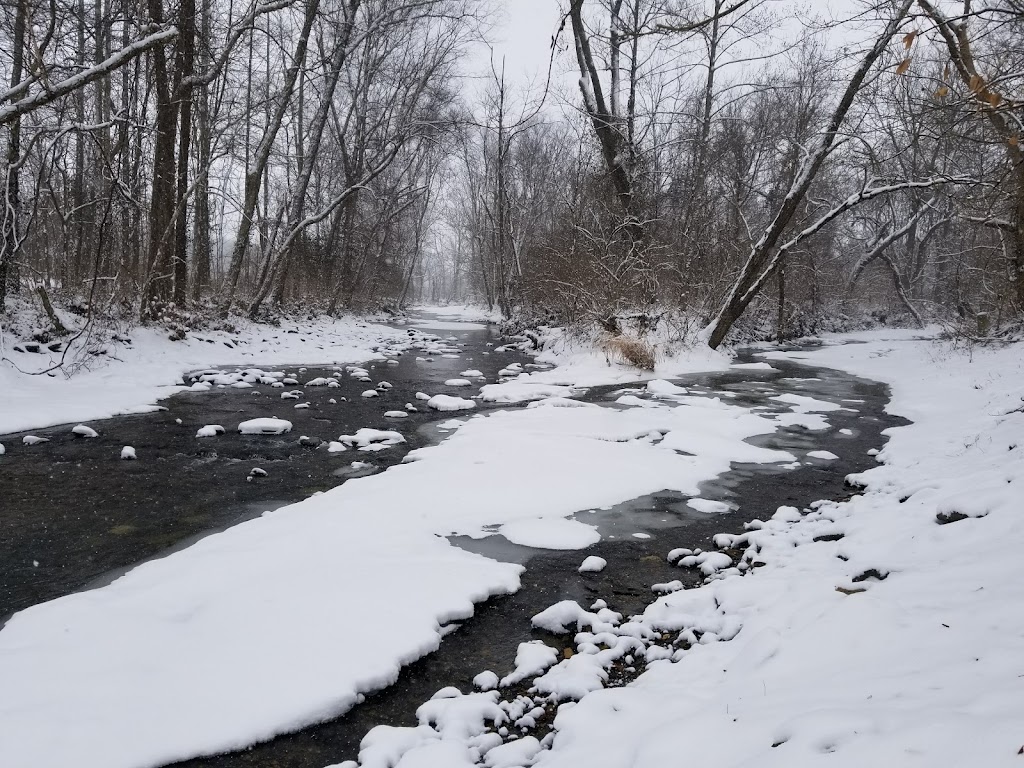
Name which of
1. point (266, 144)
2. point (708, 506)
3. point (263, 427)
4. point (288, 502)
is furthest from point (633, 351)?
point (266, 144)

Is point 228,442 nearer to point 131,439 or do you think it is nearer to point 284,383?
point 131,439

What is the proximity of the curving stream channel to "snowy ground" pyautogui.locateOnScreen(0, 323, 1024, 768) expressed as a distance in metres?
0.12

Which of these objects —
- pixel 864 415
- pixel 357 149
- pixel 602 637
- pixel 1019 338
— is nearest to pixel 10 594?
pixel 602 637

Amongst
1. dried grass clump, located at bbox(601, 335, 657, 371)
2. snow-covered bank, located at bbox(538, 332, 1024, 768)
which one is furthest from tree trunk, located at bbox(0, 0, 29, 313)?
dried grass clump, located at bbox(601, 335, 657, 371)

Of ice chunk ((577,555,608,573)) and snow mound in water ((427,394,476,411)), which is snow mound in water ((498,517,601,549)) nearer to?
ice chunk ((577,555,608,573))

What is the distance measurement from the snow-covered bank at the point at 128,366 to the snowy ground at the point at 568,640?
4.16m

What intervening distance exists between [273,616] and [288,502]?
1720 mm

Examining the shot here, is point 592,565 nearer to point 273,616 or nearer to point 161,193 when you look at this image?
point 273,616

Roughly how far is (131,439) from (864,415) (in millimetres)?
8908

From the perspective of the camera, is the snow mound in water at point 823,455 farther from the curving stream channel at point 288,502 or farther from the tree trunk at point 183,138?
the tree trunk at point 183,138

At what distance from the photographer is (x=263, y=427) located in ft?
20.9

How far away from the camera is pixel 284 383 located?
30.5 ft

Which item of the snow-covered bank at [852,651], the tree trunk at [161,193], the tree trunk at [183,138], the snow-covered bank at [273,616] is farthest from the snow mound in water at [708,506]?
the tree trunk at [183,138]

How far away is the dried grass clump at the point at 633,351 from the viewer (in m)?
11.4
